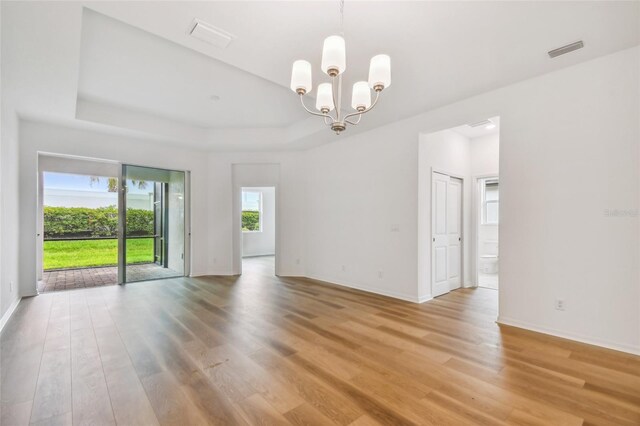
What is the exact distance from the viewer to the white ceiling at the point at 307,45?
2287 mm

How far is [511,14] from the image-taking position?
2.36 m

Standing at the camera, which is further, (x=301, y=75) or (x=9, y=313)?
(x=9, y=313)

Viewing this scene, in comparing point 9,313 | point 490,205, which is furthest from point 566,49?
point 9,313

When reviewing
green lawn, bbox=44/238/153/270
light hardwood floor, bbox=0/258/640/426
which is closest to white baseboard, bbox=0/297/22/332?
light hardwood floor, bbox=0/258/640/426

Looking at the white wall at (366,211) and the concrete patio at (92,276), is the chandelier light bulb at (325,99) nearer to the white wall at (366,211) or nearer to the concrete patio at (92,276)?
the white wall at (366,211)

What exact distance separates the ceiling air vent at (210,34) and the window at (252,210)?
823 centimetres

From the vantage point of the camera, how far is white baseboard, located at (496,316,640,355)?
2.76m

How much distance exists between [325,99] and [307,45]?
580 millimetres

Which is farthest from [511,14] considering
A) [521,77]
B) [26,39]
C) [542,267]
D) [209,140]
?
[209,140]

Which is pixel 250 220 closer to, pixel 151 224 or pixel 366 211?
pixel 151 224

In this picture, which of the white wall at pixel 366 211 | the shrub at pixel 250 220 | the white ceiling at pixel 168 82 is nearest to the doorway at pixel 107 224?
the white ceiling at pixel 168 82

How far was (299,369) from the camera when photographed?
8.02ft

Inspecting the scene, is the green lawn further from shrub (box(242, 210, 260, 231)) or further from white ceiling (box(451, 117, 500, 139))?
white ceiling (box(451, 117, 500, 139))

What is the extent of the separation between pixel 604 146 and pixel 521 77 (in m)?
1.15
